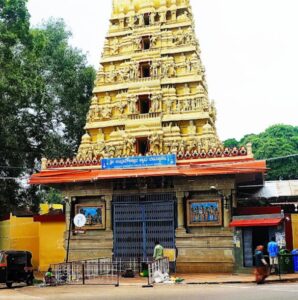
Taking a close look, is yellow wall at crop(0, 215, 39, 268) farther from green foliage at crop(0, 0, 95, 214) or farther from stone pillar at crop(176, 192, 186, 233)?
stone pillar at crop(176, 192, 186, 233)

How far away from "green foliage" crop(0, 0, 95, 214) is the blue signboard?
7.74 metres

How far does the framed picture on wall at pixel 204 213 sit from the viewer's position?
2420 centimetres

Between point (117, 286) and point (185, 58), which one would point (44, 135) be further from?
point (117, 286)

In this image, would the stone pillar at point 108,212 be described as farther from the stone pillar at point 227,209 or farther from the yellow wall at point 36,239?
the stone pillar at point 227,209

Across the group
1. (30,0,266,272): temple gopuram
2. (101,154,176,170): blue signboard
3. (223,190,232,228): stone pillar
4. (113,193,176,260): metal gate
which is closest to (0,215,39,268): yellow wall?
(30,0,266,272): temple gopuram

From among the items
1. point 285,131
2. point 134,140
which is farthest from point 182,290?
point 285,131

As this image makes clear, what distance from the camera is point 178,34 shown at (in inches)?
1170

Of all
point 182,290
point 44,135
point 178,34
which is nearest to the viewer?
point 182,290

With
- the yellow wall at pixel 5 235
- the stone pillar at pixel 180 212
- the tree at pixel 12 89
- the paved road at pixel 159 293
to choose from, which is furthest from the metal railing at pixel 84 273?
the tree at pixel 12 89

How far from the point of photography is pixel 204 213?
24.5 metres

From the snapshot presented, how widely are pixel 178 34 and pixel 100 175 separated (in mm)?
10292

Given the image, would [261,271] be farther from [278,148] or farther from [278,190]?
[278,148]

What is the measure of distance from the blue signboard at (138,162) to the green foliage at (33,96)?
7.74m

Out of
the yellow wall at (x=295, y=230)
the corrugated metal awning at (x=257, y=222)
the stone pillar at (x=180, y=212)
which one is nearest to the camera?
the corrugated metal awning at (x=257, y=222)
